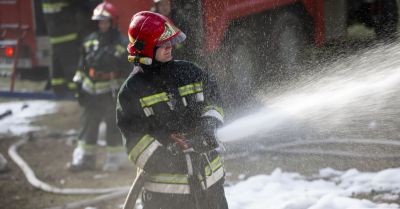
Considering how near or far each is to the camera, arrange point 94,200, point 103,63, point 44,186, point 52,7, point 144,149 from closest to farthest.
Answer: point 144,149 → point 94,200 → point 44,186 → point 103,63 → point 52,7

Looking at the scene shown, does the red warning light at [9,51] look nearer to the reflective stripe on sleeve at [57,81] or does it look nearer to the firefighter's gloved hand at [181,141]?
the reflective stripe on sleeve at [57,81]

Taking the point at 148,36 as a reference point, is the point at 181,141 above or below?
below

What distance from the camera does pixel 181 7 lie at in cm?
645

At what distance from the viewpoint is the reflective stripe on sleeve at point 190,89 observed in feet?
11.0

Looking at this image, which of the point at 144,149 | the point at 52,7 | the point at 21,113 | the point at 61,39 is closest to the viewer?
the point at 144,149

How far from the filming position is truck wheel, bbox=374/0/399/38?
8.23m

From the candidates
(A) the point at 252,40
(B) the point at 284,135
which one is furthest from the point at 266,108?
(A) the point at 252,40

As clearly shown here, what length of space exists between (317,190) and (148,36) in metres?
2.24

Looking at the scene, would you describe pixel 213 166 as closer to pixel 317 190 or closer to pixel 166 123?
pixel 166 123

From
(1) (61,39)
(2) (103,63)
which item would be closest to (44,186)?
(2) (103,63)

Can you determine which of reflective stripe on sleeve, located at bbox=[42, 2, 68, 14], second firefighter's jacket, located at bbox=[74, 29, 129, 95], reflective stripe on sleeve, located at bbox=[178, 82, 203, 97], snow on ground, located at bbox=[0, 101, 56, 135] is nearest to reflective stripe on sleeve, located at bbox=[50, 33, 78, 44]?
reflective stripe on sleeve, located at bbox=[42, 2, 68, 14]

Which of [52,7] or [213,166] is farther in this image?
[52,7]

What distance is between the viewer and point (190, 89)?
3387mm

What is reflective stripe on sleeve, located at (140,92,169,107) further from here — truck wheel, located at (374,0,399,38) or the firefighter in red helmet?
truck wheel, located at (374,0,399,38)
